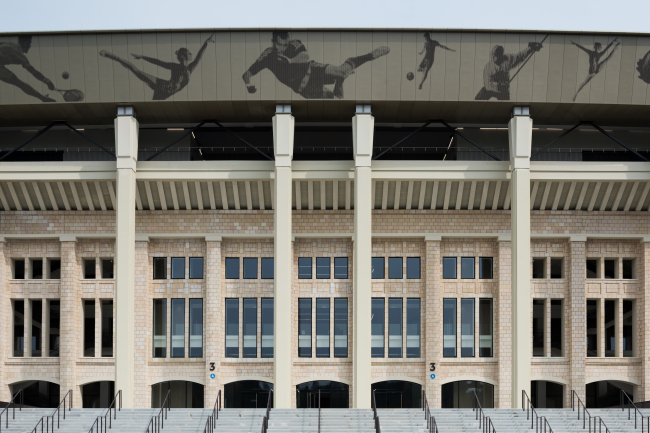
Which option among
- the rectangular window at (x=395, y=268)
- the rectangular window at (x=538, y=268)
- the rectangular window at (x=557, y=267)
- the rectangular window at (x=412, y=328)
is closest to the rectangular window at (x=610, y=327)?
the rectangular window at (x=557, y=267)

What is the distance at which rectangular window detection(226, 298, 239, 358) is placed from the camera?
28.6 m

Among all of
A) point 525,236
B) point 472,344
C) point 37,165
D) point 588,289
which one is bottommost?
point 472,344

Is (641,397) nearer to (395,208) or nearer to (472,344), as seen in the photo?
(472,344)

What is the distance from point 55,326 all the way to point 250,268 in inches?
321

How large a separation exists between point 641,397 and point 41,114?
82.2ft

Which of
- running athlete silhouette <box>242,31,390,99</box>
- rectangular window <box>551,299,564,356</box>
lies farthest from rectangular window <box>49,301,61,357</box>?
rectangular window <box>551,299,564,356</box>

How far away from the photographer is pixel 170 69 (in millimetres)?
25031

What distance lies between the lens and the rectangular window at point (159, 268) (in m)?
29.1

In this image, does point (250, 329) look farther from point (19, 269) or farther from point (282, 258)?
point (19, 269)

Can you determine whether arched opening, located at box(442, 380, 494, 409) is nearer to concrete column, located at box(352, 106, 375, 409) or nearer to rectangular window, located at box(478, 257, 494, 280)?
rectangular window, located at box(478, 257, 494, 280)

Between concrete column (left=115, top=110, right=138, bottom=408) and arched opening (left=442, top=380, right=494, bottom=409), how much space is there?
1203cm

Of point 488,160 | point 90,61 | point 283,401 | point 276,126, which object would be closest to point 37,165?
point 90,61

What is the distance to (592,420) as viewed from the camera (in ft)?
76.3

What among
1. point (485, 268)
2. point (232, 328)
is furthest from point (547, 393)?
point (232, 328)
